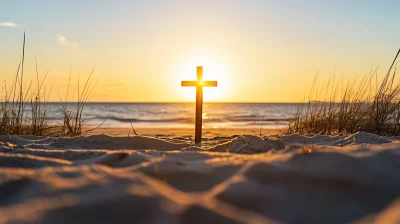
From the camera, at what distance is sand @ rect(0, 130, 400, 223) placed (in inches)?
43.8

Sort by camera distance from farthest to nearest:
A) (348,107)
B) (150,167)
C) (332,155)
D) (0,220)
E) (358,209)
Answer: (348,107) → (332,155) → (150,167) → (358,209) → (0,220)

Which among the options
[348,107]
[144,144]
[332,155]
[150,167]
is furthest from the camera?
[348,107]

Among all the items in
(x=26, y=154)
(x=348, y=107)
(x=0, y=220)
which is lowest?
(x=0, y=220)

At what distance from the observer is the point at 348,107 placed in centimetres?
544

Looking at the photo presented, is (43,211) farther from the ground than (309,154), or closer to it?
closer to it

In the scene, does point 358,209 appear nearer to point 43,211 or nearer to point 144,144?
point 43,211

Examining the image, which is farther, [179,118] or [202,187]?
[179,118]

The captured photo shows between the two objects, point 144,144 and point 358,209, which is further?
point 144,144

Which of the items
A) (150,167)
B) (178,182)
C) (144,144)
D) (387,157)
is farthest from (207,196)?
(144,144)

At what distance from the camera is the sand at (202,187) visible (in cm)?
111

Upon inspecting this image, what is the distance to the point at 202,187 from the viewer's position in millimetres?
1307

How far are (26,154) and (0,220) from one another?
27.6 inches

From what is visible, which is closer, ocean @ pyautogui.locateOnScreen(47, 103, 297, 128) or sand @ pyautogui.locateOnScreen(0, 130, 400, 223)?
sand @ pyautogui.locateOnScreen(0, 130, 400, 223)

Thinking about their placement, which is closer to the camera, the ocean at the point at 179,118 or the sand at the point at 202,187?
the sand at the point at 202,187
